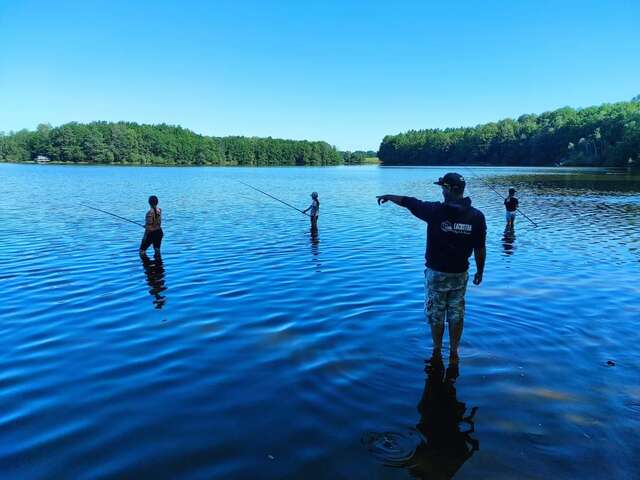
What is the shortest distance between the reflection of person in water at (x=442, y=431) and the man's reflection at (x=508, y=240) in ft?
36.3

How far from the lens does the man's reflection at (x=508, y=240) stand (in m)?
16.3

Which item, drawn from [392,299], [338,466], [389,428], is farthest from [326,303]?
[338,466]

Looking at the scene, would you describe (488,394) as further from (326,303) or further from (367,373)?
(326,303)

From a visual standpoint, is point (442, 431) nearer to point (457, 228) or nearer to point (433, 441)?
point (433, 441)

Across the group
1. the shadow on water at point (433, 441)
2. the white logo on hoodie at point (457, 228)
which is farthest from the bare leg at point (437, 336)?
the white logo on hoodie at point (457, 228)

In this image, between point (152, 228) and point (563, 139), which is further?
point (563, 139)

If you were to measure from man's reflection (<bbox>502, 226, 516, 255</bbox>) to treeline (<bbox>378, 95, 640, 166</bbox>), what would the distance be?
102402mm

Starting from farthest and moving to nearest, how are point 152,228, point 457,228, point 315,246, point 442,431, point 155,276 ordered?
point 315,246
point 152,228
point 155,276
point 457,228
point 442,431

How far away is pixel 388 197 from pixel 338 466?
3.52 metres

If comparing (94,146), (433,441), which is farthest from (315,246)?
(94,146)

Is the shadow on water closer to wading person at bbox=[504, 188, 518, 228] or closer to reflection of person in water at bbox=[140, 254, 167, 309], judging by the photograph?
reflection of person in water at bbox=[140, 254, 167, 309]

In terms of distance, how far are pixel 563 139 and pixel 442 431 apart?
15960cm

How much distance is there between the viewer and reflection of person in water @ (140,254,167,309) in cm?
1022

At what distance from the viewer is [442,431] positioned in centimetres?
505
